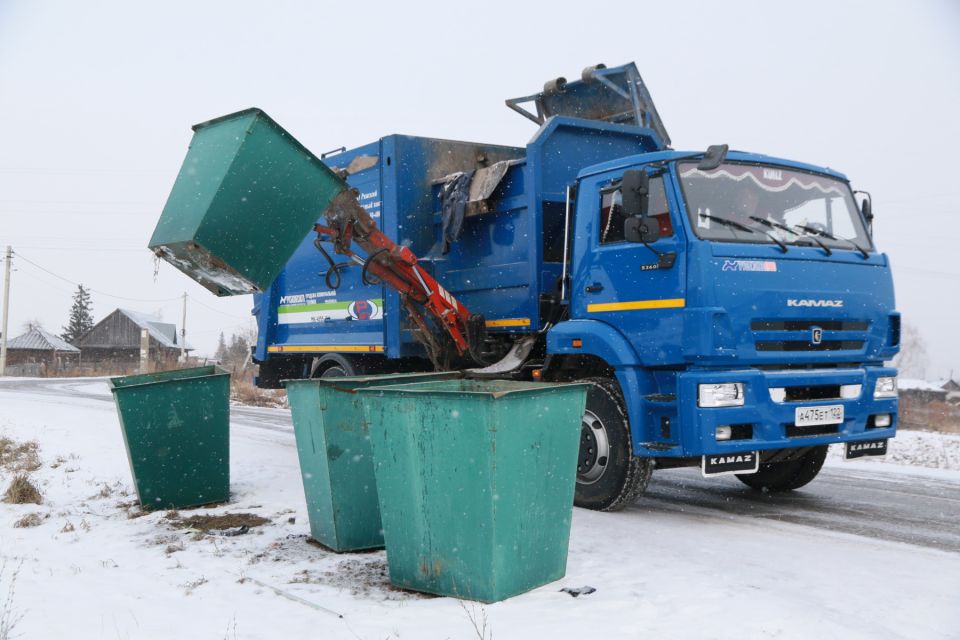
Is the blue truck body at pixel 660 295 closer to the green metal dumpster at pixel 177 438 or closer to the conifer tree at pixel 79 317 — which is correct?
the green metal dumpster at pixel 177 438

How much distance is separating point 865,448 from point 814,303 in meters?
1.27

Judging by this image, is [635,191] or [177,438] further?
[177,438]

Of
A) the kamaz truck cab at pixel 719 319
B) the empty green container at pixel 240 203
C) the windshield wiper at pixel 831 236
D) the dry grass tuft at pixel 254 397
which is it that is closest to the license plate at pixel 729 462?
the kamaz truck cab at pixel 719 319

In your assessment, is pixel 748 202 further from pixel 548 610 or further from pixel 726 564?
pixel 548 610

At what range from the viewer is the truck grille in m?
5.43

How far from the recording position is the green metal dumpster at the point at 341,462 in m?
4.71

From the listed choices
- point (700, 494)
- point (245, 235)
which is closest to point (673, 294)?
point (700, 494)

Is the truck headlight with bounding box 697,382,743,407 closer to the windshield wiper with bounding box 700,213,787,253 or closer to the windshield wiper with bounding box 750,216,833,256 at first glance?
the windshield wiper with bounding box 700,213,787,253

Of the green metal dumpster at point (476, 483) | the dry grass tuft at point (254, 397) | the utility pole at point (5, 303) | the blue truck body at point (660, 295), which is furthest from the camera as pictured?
the utility pole at point (5, 303)

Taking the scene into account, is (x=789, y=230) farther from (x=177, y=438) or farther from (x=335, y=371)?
(x=335, y=371)

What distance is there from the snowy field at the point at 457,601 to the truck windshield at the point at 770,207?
201 centimetres

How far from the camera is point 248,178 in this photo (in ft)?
18.3

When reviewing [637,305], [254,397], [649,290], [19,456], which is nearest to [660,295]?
[649,290]

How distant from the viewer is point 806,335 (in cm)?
558
